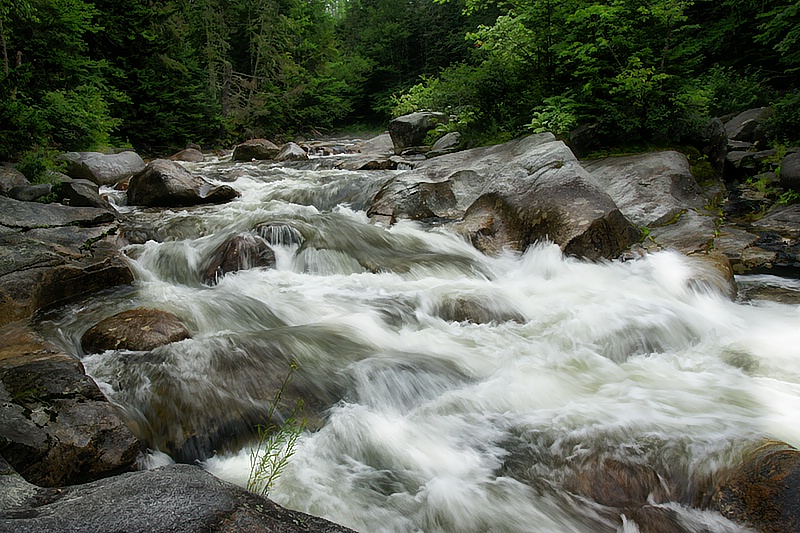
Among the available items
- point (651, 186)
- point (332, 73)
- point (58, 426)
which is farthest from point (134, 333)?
point (332, 73)

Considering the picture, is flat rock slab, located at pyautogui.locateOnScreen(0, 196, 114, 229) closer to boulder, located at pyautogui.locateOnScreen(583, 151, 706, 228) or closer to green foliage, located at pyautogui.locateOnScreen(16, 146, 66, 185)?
green foliage, located at pyautogui.locateOnScreen(16, 146, 66, 185)

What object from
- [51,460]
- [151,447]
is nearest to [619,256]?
[151,447]

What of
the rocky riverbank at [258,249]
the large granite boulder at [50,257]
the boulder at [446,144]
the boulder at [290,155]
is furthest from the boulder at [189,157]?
the large granite boulder at [50,257]

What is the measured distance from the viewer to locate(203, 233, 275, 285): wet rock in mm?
6445

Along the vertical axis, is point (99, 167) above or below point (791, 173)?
below

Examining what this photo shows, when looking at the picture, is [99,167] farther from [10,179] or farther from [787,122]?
[787,122]

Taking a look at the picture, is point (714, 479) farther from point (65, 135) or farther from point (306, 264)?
point (65, 135)

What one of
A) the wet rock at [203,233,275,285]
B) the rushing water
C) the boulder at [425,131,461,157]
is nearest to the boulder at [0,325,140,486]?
the rushing water

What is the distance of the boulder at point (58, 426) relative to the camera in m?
2.58

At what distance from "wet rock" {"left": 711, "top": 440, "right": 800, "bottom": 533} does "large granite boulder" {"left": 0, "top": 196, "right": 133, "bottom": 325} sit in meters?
5.86

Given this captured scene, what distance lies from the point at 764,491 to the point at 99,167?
13340 mm

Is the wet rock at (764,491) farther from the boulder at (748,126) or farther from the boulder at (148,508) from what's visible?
the boulder at (748,126)

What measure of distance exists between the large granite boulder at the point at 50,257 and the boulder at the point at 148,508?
3.49 m

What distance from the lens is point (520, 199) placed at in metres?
7.55
